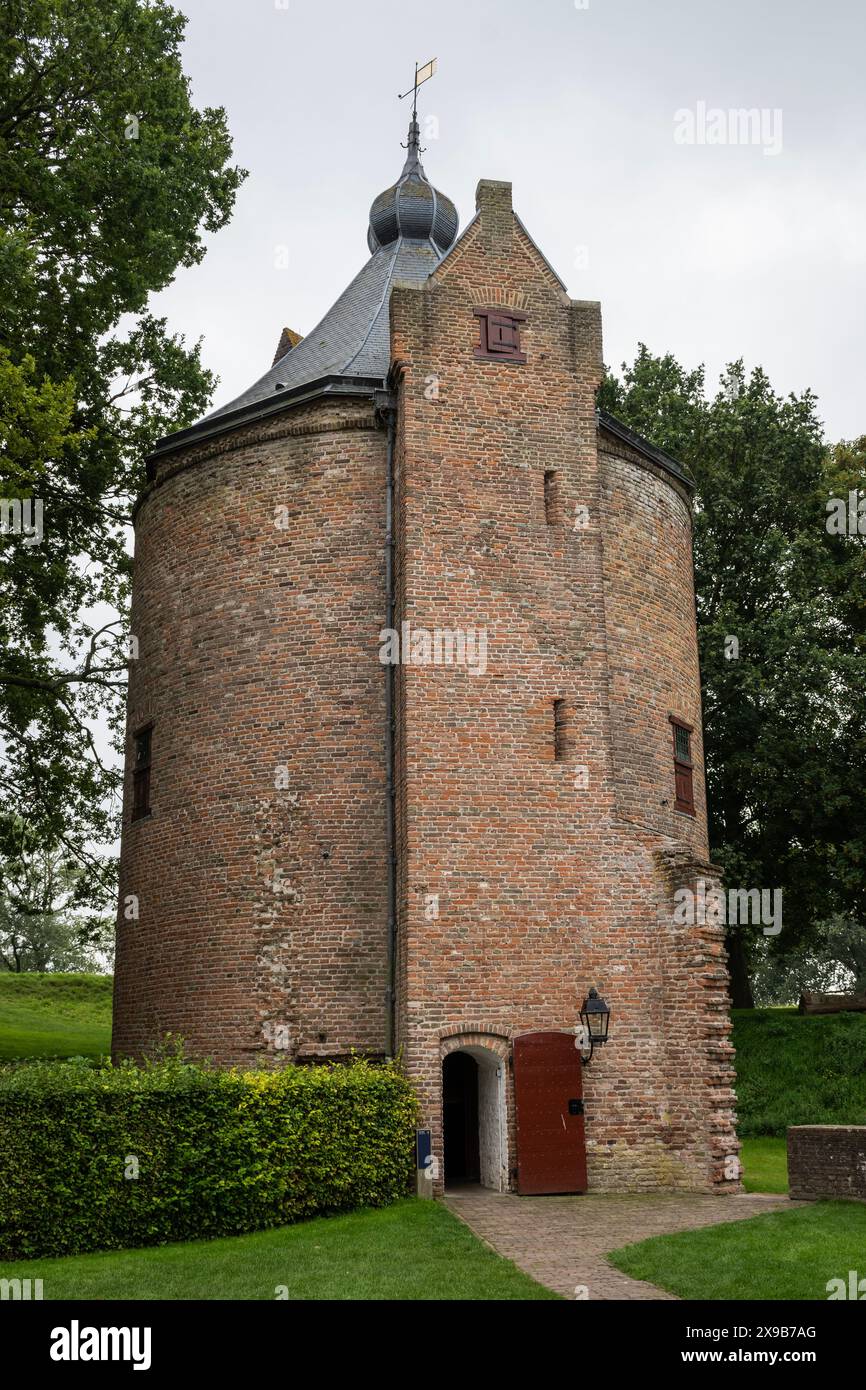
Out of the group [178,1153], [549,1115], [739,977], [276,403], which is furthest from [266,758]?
[739,977]

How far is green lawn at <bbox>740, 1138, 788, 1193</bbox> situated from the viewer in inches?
671

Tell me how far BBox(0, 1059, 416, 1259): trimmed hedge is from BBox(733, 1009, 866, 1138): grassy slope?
37.9ft

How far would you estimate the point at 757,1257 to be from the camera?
10977 mm

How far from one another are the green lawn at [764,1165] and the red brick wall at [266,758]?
572 cm

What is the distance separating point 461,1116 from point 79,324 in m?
14.4

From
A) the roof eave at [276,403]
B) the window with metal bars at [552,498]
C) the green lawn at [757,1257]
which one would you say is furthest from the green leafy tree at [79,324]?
the green lawn at [757,1257]

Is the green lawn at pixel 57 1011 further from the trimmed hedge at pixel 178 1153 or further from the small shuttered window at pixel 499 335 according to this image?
the small shuttered window at pixel 499 335

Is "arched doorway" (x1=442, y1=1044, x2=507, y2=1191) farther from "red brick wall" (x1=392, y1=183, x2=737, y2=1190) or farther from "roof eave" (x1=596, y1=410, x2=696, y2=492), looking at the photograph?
"roof eave" (x1=596, y1=410, x2=696, y2=492)

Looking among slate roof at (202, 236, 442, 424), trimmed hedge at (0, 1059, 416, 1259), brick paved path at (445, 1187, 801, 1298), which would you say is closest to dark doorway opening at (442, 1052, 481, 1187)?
brick paved path at (445, 1187, 801, 1298)

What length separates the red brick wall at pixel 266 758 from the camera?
56.3 feet

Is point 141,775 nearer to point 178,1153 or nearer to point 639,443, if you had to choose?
point 178,1153

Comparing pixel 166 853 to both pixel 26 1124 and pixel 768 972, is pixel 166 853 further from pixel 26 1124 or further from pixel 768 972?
pixel 768 972

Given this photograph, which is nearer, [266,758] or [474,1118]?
[474,1118]
